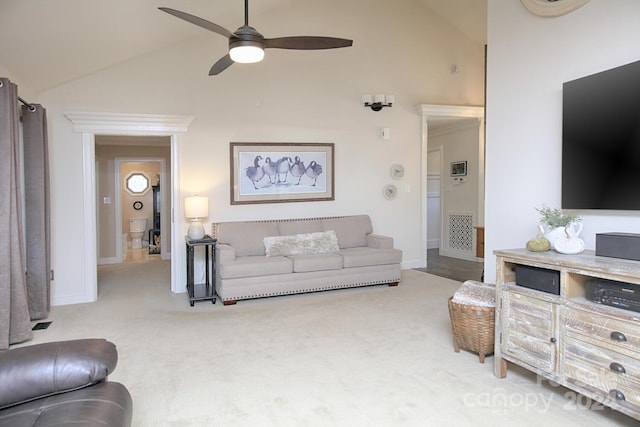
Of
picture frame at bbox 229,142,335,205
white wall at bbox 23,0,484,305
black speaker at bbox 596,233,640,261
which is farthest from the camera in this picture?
picture frame at bbox 229,142,335,205

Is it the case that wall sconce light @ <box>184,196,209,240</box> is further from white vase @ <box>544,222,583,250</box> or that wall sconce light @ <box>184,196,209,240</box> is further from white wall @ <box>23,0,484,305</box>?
white vase @ <box>544,222,583,250</box>

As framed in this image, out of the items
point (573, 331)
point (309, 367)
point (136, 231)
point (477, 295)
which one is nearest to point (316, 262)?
point (309, 367)

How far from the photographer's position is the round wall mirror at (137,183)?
10.2 m

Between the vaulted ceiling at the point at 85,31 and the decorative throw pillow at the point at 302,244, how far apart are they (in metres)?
2.57

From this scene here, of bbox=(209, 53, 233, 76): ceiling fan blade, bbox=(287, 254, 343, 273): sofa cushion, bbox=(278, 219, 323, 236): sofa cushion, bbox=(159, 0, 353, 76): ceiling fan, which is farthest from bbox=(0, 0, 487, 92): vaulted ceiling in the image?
bbox=(287, 254, 343, 273): sofa cushion

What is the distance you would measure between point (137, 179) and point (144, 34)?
6781 mm

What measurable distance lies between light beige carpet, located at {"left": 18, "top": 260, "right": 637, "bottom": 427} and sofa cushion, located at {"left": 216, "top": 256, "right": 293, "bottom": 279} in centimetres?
34

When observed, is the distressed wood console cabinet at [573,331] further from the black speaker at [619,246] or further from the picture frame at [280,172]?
the picture frame at [280,172]

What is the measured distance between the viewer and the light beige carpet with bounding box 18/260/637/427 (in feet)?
7.22

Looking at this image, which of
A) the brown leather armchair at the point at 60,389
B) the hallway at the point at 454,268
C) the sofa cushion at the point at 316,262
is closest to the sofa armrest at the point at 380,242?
the sofa cushion at the point at 316,262

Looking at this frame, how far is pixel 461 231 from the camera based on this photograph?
24.4 feet

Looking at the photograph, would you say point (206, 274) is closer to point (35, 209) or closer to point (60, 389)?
point (35, 209)

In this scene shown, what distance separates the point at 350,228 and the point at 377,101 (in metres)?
1.86

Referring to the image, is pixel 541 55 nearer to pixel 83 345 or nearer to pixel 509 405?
pixel 509 405
